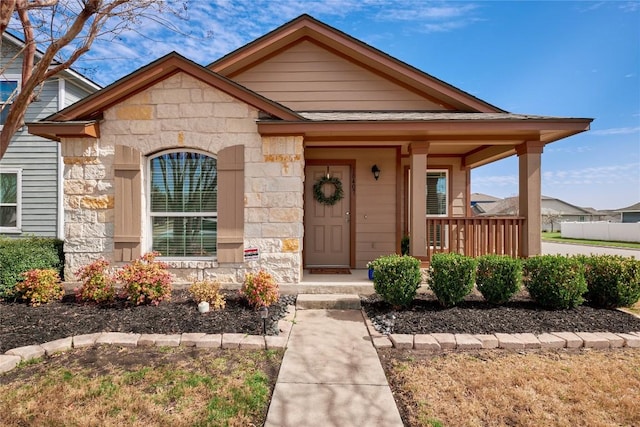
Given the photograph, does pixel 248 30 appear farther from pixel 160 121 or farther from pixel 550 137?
pixel 550 137

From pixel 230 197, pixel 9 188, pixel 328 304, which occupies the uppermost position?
pixel 9 188

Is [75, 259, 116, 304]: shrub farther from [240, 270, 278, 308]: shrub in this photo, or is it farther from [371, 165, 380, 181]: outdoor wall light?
[371, 165, 380, 181]: outdoor wall light

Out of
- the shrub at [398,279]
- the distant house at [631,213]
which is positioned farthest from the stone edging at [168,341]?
the distant house at [631,213]

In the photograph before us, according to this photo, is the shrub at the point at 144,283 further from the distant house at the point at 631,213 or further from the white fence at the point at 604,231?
the distant house at the point at 631,213

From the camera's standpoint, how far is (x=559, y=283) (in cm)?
437

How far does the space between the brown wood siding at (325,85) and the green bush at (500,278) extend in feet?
12.6

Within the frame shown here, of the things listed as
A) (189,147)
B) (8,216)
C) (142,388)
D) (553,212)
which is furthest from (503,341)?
(553,212)

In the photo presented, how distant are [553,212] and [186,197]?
185 ft

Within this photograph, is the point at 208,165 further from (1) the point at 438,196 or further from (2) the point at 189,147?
(1) the point at 438,196

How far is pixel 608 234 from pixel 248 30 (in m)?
28.6

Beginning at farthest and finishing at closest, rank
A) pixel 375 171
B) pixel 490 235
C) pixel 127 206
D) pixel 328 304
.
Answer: pixel 375 171 → pixel 490 235 → pixel 127 206 → pixel 328 304

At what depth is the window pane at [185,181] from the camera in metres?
5.43

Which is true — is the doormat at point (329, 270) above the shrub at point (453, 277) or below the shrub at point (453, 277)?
below

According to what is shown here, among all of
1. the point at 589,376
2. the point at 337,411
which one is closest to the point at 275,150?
the point at 337,411
